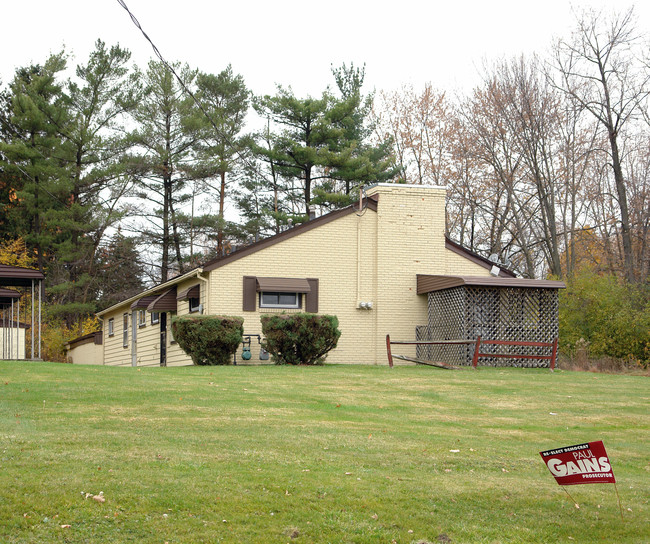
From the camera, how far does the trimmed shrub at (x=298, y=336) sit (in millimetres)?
19094

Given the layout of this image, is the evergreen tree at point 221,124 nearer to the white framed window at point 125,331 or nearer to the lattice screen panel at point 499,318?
the white framed window at point 125,331

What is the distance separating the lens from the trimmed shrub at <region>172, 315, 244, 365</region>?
61.8ft

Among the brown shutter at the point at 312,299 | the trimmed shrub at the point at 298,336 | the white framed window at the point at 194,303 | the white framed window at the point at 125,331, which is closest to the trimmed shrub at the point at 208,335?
the trimmed shrub at the point at 298,336

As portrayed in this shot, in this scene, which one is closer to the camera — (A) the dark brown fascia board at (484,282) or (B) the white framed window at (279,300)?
(A) the dark brown fascia board at (484,282)

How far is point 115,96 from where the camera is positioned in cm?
3900

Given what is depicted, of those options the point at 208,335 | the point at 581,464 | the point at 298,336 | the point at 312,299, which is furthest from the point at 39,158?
the point at 581,464

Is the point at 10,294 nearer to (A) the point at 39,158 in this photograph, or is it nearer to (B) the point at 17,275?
(B) the point at 17,275

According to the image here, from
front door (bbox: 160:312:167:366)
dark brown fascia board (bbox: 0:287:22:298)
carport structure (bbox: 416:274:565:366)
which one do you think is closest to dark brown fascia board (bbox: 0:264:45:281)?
dark brown fascia board (bbox: 0:287:22:298)

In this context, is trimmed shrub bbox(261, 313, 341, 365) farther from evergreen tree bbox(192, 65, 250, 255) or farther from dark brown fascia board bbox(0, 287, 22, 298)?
evergreen tree bbox(192, 65, 250, 255)

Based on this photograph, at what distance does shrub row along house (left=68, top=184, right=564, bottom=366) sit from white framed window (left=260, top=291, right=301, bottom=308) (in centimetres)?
3

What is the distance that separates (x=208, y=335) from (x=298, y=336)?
228cm

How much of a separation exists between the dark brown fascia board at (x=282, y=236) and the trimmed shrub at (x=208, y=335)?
302cm

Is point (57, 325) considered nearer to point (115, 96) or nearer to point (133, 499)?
point (115, 96)

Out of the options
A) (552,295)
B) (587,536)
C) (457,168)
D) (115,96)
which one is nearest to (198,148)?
(115,96)
